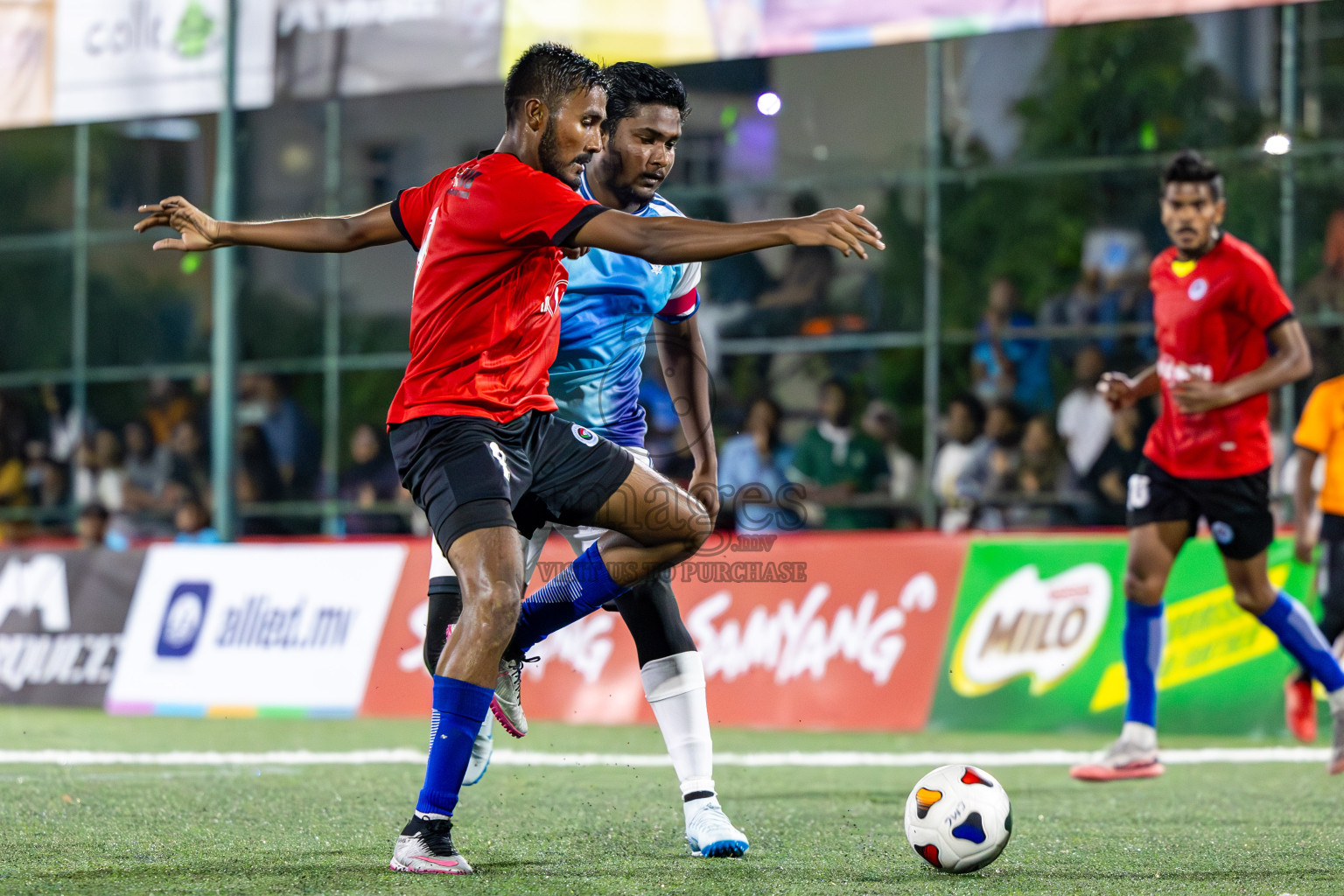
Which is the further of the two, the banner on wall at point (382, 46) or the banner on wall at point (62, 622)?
the banner on wall at point (382, 46)

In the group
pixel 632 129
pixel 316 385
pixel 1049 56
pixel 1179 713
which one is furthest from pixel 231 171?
pixel 632 129

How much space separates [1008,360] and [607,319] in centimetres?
940

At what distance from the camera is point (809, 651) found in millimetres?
10562

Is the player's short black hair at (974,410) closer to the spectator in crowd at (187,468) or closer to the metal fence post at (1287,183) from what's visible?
the metal fence post at (1287,183)

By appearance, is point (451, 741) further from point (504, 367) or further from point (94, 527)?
point (94, 527)

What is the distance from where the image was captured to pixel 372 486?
1680 centimetres

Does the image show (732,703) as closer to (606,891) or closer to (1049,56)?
(606,891)

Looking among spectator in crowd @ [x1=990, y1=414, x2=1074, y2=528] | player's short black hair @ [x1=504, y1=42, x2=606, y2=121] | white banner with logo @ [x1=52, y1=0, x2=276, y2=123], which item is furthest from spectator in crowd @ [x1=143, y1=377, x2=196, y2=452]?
player's short black hair @ [x1=504, y1=42, x2=606, y2=121]

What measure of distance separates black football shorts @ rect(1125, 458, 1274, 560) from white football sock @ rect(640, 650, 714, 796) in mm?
2726

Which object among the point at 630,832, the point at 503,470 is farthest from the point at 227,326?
the point at 503,470

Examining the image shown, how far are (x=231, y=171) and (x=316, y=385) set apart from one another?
10.8 feet

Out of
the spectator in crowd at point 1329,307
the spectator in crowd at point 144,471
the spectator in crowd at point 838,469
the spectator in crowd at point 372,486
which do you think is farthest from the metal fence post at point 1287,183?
the spectator in crowd at point 144,471

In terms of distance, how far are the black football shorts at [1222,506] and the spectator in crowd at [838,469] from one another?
6575 mm

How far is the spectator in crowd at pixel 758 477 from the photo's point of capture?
44.5ft
